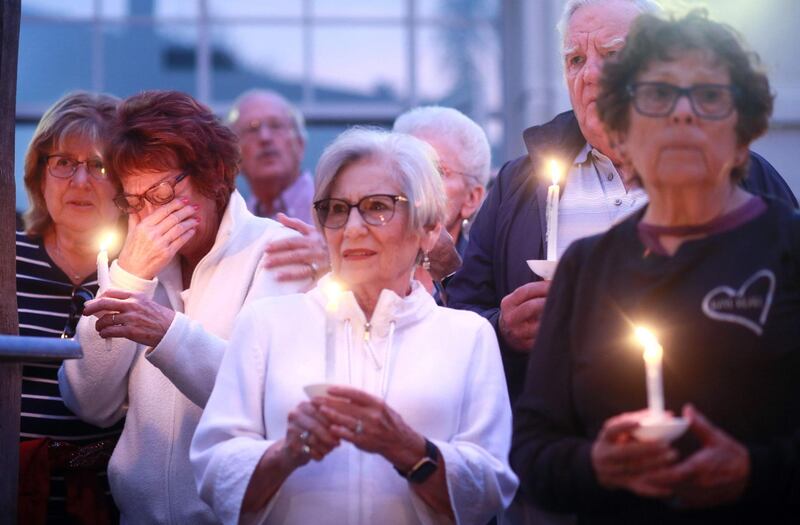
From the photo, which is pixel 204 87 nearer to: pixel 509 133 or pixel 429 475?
pixel 509 133

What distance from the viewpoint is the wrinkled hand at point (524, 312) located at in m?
3.33

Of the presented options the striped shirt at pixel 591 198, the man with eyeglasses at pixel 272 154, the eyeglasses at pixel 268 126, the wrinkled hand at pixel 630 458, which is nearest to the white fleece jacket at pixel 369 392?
the striped shirt at pixel 591 198

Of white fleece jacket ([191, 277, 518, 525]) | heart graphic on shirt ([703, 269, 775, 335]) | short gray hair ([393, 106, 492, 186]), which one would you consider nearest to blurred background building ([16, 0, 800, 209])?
short gray hair ([393, 106, 492, 186])

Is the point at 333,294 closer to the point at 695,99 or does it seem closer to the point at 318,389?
the point at 318,389

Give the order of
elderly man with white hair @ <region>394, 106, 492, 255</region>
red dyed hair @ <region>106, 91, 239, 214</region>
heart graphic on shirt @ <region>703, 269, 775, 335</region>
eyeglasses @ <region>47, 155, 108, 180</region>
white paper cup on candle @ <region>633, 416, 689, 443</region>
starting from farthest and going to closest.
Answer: elderly man with white hair @ <region>394, 106, 492, 255</region> → eyeglasses @ <region>47, 155, 108, 180</region> → red dyed hair @ <region>106, 91, 239, 214</region> → heart graphic on shirt @ <region>703, 269, 775, 335</region> → white paper cup on candle @ <region>633, 416, 689, 443</region>

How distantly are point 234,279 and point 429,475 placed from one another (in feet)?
3.85

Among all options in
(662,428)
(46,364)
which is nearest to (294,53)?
(46,364)

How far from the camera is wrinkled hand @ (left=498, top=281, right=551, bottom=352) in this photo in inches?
131

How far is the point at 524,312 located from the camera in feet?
11.0

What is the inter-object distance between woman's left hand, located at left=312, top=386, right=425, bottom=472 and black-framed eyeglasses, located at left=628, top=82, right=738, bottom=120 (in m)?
0.88

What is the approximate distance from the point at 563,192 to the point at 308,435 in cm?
133

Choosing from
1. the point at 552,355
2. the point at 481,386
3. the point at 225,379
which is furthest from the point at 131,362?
the point at 552,355

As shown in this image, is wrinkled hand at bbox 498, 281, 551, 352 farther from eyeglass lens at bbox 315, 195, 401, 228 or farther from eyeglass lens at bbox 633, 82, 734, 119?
eyeglass lens at bbox 633, 82, 734, 119

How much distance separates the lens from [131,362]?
3846 millimetres
